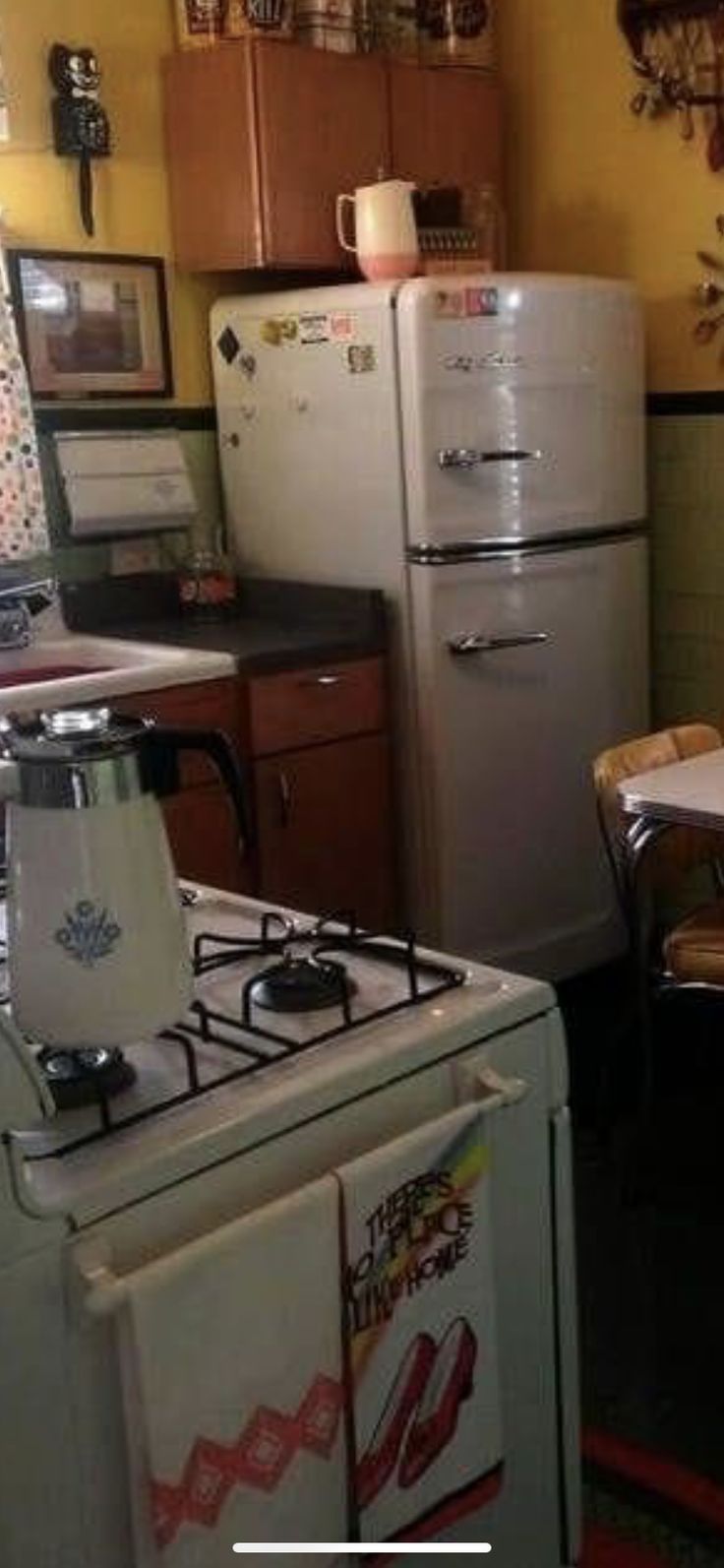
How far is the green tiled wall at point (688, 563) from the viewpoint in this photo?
386cm

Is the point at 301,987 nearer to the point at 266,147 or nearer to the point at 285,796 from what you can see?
the point at 285,796

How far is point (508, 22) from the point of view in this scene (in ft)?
13.3

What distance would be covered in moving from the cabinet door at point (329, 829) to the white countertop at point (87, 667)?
0.27 m

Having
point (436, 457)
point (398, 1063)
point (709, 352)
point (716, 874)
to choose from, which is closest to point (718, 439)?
point (709, 352)

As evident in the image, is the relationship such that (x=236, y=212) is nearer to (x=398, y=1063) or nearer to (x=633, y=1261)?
(x=633, y=1261)

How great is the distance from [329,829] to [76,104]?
162 cm

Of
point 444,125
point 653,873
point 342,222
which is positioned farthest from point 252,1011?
point 444,125

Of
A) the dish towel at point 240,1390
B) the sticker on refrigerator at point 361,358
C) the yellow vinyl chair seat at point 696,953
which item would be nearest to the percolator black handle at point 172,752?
the dish towel at point 240,1390

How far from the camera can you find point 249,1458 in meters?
1.15

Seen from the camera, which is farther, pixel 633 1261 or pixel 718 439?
pixel 718 439

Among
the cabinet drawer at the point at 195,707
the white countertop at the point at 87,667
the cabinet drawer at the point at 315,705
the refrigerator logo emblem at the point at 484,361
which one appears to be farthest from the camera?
the refrigerator logo emblem at the point at 484,361

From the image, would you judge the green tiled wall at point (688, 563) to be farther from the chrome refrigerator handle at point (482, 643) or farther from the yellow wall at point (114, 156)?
the yellow wall at point (114, 156)

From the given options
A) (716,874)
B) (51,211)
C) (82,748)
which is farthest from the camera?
(51,211)

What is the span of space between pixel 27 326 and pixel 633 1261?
7.35 feet
